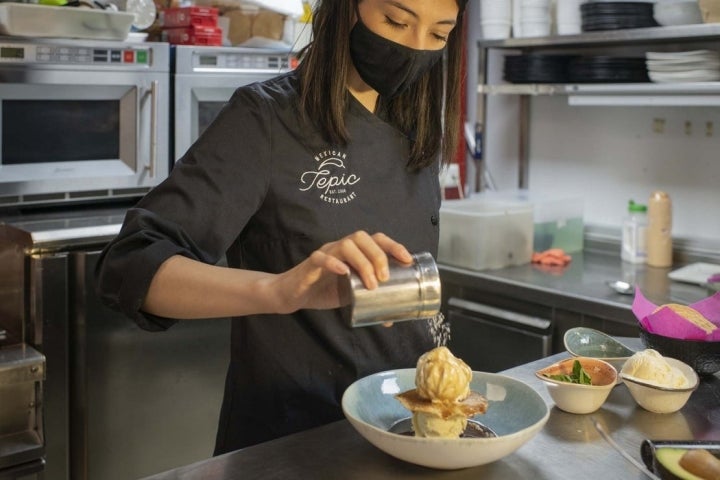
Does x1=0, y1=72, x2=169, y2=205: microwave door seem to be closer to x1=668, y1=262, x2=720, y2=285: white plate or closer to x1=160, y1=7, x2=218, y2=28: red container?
x1=160, y1=7, x2=218, y2=28: red container

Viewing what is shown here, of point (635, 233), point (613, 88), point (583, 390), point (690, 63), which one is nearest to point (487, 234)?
point (635, 233)

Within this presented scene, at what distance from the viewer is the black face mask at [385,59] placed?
1.64 metres

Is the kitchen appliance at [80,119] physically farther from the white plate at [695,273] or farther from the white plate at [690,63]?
the white plate at [695,273]

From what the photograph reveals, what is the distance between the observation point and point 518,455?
1.36 meters

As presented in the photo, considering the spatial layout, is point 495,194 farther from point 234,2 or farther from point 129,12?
point 129,12

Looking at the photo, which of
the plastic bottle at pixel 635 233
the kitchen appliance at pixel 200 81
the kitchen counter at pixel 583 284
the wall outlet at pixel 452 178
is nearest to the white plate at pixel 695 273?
the kitchen counter at pixel 583 284

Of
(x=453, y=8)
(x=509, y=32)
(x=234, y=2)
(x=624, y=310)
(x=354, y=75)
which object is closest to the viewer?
(x=453, y=8)

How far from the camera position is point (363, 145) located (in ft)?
5.76

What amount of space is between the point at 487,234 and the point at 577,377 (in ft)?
5.70

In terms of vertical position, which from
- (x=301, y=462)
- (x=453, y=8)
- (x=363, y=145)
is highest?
(x=453, y=8)

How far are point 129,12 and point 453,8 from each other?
175 centimetres

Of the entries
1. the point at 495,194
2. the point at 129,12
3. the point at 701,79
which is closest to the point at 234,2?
the point at 129,12

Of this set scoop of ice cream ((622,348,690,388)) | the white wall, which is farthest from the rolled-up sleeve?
the white wall

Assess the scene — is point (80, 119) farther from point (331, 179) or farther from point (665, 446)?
point (665, 446)
